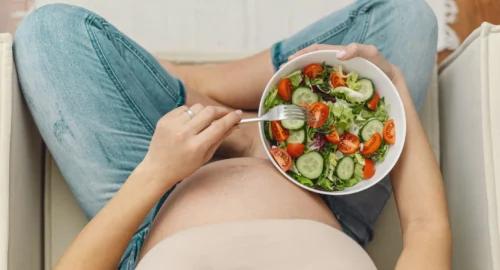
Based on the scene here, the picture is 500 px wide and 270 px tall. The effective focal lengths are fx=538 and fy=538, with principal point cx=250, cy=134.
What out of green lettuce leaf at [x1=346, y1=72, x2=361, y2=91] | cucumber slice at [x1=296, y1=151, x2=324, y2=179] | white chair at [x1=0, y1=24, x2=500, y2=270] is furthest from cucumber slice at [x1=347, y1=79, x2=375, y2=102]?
white chair at [x1=0, y1=24, x2=500, y2=270]

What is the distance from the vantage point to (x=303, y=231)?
0.74m

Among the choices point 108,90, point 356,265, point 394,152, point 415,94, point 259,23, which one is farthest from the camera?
point 259,23

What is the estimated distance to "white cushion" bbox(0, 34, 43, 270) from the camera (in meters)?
0.92

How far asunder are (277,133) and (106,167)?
1.09 ft

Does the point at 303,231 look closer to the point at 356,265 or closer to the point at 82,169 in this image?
the point at 356,265

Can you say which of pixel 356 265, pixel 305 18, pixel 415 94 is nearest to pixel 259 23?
pixel 305 18

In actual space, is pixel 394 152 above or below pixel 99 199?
above

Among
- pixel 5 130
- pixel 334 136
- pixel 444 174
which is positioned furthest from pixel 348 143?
pixel 5 130

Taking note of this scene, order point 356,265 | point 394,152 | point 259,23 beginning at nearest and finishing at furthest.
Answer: point 356,265
point 394,152
point 259,23

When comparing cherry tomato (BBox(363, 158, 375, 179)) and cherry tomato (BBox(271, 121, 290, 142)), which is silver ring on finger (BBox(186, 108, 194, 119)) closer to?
cherry tomato (BBox(271, 121, 290, 142))

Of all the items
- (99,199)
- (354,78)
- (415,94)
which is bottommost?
(99,199)

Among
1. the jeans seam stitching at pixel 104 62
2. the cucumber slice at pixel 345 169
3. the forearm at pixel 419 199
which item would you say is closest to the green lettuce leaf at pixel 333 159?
the cucumber slice at pixel 345 169

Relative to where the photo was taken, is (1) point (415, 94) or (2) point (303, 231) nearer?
(2) point (303, 231)

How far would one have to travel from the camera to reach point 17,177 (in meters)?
0.99
